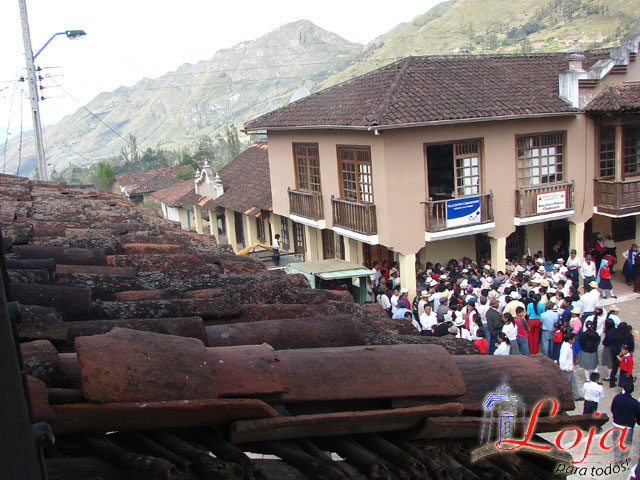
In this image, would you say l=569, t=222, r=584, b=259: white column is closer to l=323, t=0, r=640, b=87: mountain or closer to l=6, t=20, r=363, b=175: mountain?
l=323, t=0, r=640, b=87: mountain

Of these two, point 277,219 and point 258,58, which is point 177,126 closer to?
point 258,58

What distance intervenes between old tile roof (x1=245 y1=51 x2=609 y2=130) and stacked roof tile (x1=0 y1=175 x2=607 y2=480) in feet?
41.1

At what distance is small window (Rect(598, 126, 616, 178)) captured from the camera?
18625 millimetres

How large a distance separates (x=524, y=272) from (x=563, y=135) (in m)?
5.34

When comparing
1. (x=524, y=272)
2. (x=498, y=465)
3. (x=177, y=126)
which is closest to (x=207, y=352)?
(x=498, y=465)

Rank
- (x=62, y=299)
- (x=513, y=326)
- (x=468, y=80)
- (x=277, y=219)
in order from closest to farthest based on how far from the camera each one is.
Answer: (x=62, y=299)
(x=513, y=326)
(x=468, y=80)
(x=277, y=219)

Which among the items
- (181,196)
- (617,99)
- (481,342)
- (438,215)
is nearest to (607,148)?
(617,99)

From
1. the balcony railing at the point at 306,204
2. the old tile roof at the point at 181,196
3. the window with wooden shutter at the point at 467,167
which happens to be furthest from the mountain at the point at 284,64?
the window with wooden shutter at the point at 467,167

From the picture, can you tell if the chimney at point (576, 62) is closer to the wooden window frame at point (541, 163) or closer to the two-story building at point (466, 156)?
the two-story building at point (466, 156)

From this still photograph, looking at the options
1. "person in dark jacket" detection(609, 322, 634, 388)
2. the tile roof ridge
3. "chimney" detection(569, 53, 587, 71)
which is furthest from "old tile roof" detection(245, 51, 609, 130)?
"person in dark jacket" detection(609, 322, 634, 388)

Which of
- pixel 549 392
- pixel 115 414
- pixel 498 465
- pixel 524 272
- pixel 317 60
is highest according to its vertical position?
pixel 317 60

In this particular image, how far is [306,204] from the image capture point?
767 inches

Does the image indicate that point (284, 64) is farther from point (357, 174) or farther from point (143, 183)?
point (357, 174)

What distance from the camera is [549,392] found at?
8.25ft
